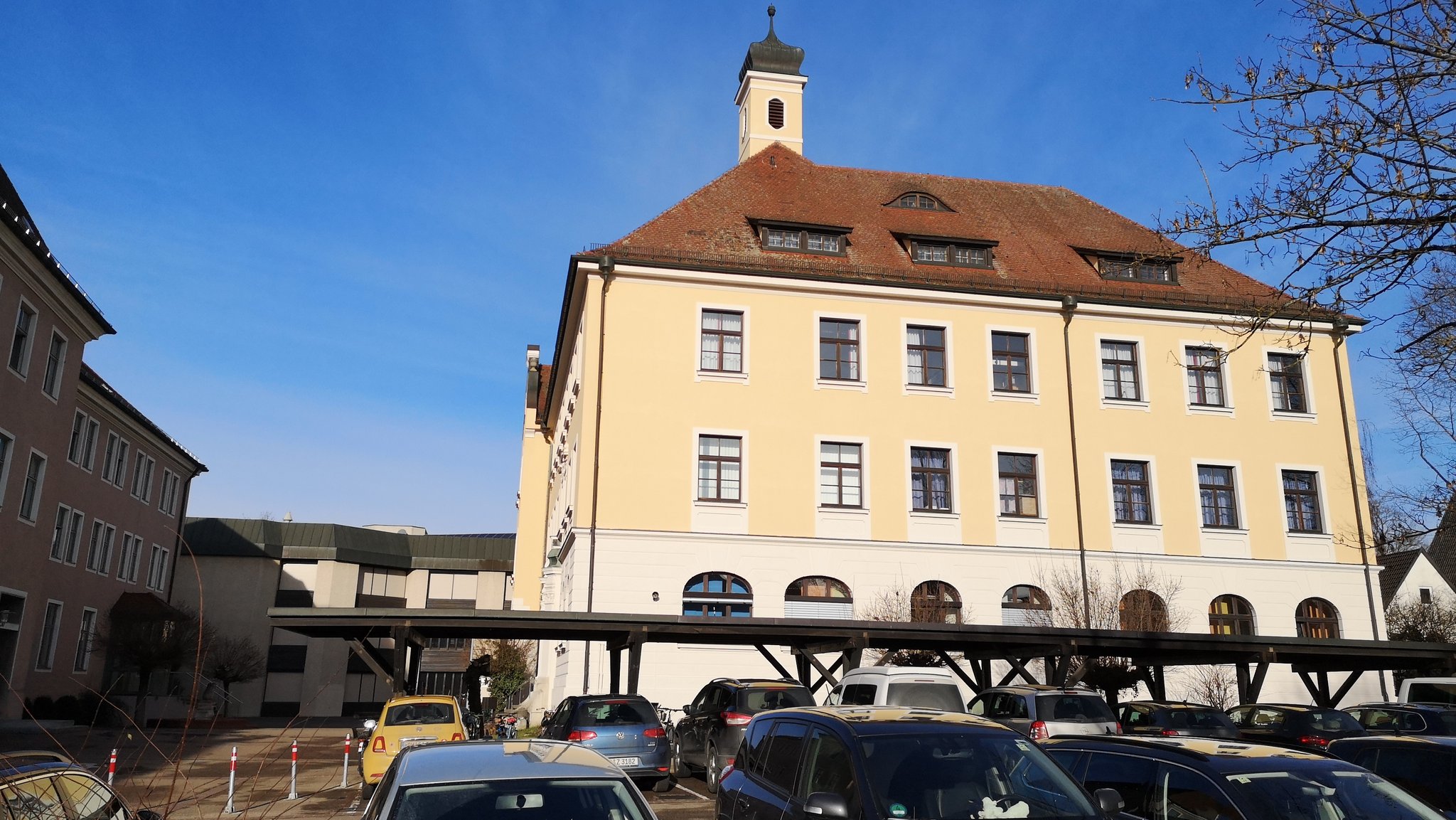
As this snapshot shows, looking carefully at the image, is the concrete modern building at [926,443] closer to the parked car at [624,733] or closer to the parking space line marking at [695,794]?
the parking space line marking at [695,794]

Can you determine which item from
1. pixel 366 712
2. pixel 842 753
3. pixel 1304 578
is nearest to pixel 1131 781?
pixel 842 753

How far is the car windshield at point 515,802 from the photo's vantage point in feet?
19.0

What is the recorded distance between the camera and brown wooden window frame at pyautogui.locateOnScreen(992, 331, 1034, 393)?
33.1 m

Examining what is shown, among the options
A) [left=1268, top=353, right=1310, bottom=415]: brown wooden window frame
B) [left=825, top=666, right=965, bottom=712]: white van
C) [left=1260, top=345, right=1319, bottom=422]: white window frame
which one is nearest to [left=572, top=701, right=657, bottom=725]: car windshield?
[left=825, top=666, right=965, bottom=712]: white van

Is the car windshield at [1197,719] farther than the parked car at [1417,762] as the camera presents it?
Yes

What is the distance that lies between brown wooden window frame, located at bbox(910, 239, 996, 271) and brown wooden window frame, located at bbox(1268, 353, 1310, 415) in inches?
386

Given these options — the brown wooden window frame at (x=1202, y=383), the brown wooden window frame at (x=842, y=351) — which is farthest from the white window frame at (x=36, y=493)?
the brown wooden window frame at (x=1202, y=383)

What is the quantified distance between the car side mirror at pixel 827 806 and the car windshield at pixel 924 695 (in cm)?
999

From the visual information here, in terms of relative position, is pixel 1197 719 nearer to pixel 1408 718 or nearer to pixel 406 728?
pixel 1408 718

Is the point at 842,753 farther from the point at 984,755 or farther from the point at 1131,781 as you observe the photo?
the point at 1131,781

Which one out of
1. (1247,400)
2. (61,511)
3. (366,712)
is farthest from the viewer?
(366,712)

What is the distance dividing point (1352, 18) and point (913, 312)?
2517 centimetres

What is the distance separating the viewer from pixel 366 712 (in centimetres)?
5656

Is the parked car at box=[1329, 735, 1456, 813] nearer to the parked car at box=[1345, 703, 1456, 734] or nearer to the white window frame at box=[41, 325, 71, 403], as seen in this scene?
the parked car at box=[1345, 703, 1456, 734]
